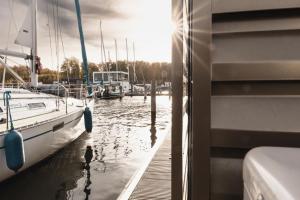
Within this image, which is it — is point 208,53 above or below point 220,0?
below

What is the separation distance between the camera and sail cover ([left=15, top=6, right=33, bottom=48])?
10.7 meters

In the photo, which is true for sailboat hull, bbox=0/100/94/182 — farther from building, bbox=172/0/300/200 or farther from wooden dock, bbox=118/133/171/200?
building, bbox=172/0/300/200

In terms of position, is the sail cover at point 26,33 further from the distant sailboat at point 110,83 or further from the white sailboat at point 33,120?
the distant sailboat at point 110,83

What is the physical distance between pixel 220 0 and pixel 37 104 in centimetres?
826

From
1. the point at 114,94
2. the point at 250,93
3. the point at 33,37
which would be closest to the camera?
the point at 250,93

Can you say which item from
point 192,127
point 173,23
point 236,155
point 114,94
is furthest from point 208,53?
point 114,94

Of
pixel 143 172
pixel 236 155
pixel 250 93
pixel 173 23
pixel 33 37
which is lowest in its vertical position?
pixel 143 172

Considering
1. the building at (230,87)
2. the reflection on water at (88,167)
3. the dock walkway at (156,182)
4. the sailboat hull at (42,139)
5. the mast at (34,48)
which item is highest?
the mast at (34,48)

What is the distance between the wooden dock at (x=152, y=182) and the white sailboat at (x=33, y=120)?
9.00 feet

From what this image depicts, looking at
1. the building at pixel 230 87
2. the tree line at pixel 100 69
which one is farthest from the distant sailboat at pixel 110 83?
the building at pixel 230 87

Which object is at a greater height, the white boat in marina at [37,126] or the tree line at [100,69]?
the tree line at [100,69]

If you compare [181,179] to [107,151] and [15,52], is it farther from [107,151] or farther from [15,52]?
[15,52]

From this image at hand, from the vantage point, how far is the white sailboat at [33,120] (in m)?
6.40

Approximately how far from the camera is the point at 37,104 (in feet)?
29.2
